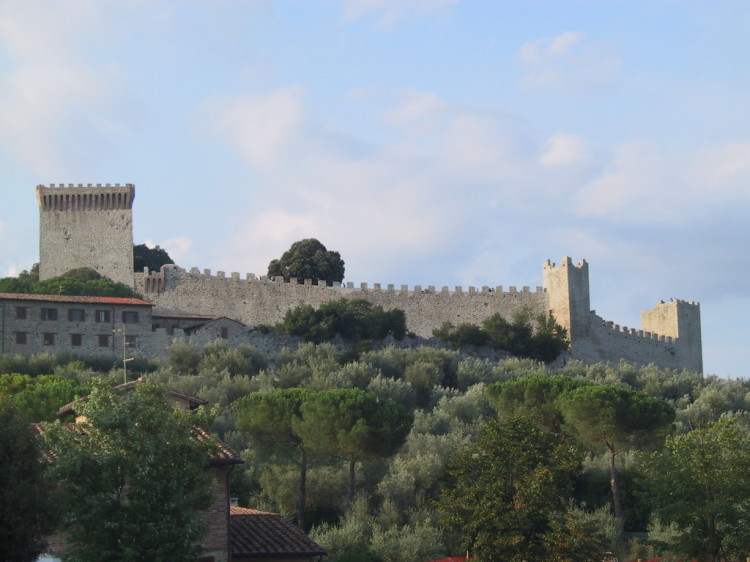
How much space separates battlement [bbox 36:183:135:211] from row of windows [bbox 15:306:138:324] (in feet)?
38.9

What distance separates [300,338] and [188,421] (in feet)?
118

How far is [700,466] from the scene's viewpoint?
A: 27547 millimetres

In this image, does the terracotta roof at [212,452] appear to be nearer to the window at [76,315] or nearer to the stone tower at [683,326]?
the window at [76,315]

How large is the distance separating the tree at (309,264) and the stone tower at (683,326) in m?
16.4

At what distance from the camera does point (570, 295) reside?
61.9 meters

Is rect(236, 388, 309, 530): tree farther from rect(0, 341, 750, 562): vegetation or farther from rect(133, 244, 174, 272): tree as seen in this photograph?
rect(133, 244, 174, 272): tree

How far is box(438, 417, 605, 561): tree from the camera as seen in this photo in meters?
25.2

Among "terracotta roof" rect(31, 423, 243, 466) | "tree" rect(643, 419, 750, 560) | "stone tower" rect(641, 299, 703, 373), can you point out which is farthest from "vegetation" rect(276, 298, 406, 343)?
"terracotta roof" rect(31, 423, 243, 466)

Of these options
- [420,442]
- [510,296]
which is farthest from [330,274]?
[420,442]

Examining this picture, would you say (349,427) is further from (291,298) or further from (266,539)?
(291,298)

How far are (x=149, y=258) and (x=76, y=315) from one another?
17.1 metres

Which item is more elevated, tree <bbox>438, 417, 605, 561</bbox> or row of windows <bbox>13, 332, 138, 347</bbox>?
row of windows <bbox>13, 332, 138, 347</bbox>

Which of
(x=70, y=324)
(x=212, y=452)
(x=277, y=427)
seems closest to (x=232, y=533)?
(x=212, y=452)

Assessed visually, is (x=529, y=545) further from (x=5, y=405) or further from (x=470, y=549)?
(x=5, y=405)
